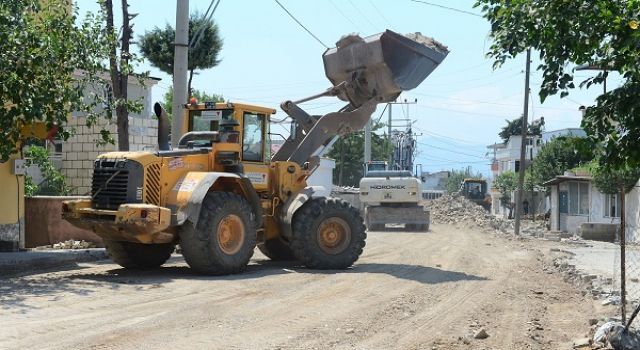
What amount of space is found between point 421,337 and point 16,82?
8.22 metres

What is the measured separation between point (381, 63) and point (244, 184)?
3401 millimetres

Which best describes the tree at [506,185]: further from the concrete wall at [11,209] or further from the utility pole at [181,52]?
the concrete wall at [11,209]

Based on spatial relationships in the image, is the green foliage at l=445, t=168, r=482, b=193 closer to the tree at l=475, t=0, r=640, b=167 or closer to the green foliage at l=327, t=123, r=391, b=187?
the green foliage at l=327, t=123, r=391, b=187

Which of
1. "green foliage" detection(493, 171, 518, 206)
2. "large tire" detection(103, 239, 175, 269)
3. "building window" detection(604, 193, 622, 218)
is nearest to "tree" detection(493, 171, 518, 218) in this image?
"green foliage" detection(493, 171, 518, 206)

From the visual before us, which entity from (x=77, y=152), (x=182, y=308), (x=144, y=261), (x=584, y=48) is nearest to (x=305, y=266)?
(x=144, y=261)

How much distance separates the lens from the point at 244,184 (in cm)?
1371

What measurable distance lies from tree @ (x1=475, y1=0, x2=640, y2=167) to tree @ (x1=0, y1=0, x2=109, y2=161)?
8.04 m

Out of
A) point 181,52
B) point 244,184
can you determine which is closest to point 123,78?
point 181,52

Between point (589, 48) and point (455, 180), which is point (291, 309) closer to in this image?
point (589, 48)

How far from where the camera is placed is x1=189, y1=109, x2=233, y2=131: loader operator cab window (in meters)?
14.2

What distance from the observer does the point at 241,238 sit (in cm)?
1340

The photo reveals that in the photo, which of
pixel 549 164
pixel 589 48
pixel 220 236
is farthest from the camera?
pixel 549 164

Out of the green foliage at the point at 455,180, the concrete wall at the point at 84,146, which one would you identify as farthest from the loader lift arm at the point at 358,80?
the green foliage at the point at 455,180

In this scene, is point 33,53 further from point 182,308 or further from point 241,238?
point 182,308
